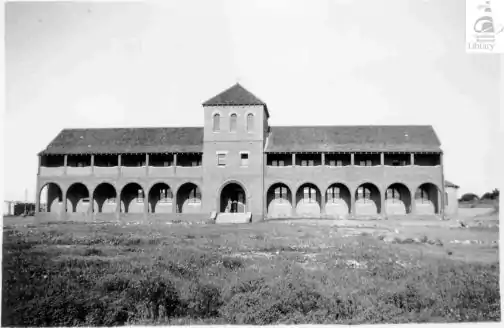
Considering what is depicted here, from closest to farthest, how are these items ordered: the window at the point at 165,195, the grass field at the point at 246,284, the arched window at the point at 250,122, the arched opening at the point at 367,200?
the grass field at the point at 246,284, the arched window at the point at 250,122, the arched opening at the point at 367,200, the window at the point at 165,195

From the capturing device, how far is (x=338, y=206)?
3234 centimetres

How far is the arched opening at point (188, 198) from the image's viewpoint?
3319cm

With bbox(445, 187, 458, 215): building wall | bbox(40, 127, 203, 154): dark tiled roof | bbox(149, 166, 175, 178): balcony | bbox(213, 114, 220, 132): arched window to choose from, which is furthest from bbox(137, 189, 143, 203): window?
bbox(445, 187, 458, 215): building wall

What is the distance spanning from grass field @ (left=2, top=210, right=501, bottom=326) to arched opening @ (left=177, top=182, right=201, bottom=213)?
47.7 ft

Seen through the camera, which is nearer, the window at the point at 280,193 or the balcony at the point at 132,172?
the balcony at the point at 132,172

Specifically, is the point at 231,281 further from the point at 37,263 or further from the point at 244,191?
the point at 244,191

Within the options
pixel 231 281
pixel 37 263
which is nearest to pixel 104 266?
pixel 37 263

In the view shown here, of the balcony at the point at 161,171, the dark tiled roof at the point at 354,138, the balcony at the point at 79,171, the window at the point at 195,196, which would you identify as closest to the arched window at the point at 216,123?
the dark tiled roof at the point at 354,138

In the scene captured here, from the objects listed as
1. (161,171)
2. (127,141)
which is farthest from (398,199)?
(127,141)

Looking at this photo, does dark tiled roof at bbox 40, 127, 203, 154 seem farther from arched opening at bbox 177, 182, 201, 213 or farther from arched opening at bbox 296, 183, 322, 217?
arched opening at bbox 296, 183, 322, 217

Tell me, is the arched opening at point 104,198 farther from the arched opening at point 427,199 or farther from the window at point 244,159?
the arched opening at point 427,199

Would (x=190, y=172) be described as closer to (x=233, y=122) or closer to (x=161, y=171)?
(x=161, y=171)

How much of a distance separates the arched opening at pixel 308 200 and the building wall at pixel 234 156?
310 centimetres

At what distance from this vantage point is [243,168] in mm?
31328
